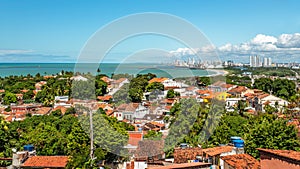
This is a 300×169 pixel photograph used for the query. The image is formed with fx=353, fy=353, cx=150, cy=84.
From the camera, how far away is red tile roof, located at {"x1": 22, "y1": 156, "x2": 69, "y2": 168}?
13.6 feet

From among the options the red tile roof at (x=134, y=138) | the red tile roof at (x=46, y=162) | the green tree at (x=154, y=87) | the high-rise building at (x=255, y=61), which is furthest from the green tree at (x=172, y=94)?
the high-rise building at (x=255, y=61)

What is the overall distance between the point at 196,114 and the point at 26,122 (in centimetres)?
473

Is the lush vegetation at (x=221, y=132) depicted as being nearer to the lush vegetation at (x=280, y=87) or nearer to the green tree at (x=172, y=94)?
the green tree at (x=172, y=94)

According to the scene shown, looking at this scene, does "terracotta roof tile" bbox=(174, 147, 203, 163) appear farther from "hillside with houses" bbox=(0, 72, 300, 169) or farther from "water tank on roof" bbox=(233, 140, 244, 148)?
"water tank on roof" bbox=(233, 140, 244, 148)

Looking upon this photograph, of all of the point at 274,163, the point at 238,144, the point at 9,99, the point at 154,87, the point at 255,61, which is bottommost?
the point at 9,99

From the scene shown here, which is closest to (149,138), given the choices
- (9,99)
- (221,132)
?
(221,132)

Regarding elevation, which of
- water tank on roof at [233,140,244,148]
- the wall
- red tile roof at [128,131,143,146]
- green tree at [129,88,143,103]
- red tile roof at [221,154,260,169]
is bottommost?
red tile roof at [128,131,143,146]

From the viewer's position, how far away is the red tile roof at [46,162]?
415 cm

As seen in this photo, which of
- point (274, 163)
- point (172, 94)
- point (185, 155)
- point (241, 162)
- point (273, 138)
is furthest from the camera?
point (172, 94)

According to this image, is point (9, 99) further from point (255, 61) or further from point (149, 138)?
point (255, 61)

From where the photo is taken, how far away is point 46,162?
4301 mm

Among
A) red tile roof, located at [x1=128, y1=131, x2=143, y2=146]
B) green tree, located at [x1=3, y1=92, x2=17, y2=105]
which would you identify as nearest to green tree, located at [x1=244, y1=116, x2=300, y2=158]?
red tile roof, located at [x1=128, y1=131, x2=143, y2=146]

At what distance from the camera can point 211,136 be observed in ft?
22.5

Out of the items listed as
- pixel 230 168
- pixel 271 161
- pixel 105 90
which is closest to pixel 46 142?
pixel 230 168
